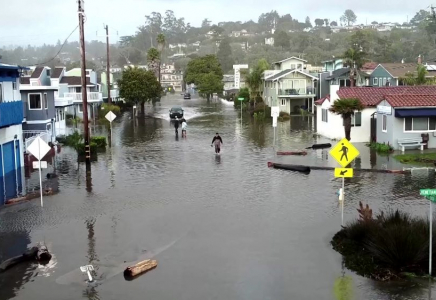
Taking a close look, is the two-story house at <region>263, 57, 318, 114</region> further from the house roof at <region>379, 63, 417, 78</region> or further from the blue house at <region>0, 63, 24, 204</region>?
the blue house at <region>0, 63, 24, 204</region>

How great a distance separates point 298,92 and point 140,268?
5874cm

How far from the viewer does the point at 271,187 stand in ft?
80.3

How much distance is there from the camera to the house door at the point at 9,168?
26.0 metres

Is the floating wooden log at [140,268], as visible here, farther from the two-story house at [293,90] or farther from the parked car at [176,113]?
the two-story house at [293,90]

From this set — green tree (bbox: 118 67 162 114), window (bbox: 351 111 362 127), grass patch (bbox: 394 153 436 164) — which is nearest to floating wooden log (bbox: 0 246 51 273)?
grass patch (bbox: 394 153 436 164)

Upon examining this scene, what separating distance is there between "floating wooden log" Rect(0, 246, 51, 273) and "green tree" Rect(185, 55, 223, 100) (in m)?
91.6

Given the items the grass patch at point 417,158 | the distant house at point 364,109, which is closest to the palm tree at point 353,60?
the distant house at point 364,109

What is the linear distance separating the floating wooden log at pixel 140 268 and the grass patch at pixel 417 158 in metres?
19.6

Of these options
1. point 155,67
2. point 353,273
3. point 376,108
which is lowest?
point 353,273

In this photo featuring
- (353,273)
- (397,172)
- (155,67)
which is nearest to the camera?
(353,273)

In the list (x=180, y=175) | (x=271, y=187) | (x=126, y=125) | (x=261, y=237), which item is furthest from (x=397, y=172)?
(x=126, y=125)

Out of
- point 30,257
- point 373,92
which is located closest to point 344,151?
point 30,257

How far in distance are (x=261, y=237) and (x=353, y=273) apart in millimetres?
3624

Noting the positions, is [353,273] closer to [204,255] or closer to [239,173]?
[204,255]
